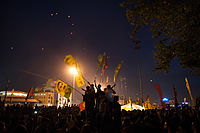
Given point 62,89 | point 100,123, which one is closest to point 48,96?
point 62,89

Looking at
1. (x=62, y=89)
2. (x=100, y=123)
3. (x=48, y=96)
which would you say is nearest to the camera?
(x=100, y=123)

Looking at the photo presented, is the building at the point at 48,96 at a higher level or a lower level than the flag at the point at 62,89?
lower

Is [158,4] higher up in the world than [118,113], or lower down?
higher up

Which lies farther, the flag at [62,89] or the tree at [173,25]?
the flag at [62,89]

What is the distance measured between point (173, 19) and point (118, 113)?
268 inches

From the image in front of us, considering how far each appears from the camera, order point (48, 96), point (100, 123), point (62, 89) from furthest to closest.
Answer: point (48, 96) → point (62, 89) → point (100, 123)

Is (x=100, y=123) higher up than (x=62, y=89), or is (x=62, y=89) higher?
(x=62, y=89)

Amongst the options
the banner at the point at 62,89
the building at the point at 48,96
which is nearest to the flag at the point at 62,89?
the banner at the point at 62,89

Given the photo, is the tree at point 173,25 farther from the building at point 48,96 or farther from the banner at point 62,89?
the building at point 48,96

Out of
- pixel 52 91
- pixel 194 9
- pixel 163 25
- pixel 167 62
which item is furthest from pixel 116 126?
pixel 52 91

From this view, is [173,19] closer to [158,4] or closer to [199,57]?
[158,4]

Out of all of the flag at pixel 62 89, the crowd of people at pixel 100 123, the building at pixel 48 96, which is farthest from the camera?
the building at pixel 48 96

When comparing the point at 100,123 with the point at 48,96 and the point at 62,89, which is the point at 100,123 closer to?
the point at 62,89

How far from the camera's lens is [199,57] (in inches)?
367
